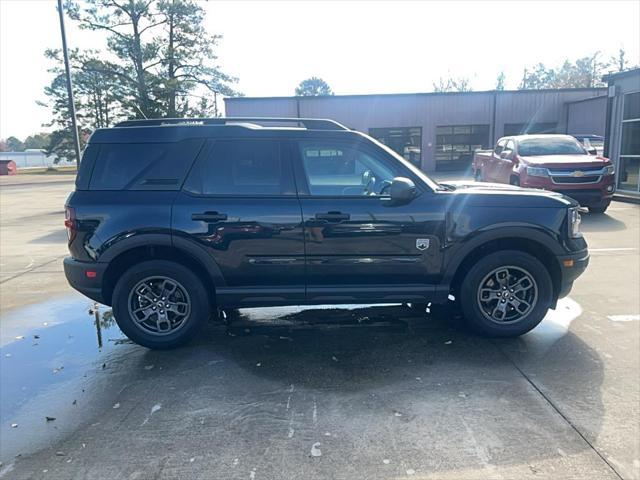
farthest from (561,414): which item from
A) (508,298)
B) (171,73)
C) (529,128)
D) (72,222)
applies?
(171,73)

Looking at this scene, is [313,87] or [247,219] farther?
[313,87]

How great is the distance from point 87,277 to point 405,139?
95.1ft

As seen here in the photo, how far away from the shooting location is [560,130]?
101ft

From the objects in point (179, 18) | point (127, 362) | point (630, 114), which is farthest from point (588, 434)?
point (179, 18)

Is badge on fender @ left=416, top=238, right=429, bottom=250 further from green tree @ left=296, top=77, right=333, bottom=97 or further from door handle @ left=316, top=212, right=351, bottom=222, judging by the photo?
green tree @ left=296, top=77, right=333, bottom=97

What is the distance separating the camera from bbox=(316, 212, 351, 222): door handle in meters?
4.16

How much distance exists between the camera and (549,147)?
12.5 m

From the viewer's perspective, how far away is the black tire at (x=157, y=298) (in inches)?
169

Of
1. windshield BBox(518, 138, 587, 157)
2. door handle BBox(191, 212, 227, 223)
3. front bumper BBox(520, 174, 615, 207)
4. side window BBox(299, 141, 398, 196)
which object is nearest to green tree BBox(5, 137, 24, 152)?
windshield BBox(518, 138, 587, 157)

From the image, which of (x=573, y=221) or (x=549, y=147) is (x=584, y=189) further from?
(x=573, y=221)

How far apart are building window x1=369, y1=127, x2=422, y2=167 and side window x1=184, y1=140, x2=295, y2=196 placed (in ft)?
90.9

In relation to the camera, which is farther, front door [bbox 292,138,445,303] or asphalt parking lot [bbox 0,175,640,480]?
front door [bbox 292,138,445,303]

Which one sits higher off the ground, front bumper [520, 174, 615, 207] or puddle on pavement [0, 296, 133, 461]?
front bumper [520, 174, 615, 207]

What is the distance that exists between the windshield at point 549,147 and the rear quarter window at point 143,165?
10550mm
